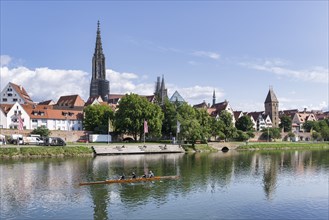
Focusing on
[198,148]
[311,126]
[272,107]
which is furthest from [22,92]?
[311,126]

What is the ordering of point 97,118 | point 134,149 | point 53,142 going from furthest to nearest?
point 97,118
point 134,149
point 53,142

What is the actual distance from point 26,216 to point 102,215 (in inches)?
229

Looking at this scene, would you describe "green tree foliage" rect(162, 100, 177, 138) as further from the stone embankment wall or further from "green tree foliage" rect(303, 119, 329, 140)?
"green tree foliage" rect(303, 119, 329, 140)

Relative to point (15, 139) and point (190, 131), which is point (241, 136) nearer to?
point (190, 131)

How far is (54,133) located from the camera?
319 ft

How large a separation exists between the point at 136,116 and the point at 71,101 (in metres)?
52.3

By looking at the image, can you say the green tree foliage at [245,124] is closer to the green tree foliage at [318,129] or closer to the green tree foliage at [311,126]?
the green tree foliage at [318,129]

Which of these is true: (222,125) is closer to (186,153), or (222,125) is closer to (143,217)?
(186,153)

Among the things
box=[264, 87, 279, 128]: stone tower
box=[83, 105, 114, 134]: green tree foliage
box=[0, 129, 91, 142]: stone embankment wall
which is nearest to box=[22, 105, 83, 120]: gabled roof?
box=[83, 105, 114, 134]: green tree foliage

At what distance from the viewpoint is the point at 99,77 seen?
18162 centimetres

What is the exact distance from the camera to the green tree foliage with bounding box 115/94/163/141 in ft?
324

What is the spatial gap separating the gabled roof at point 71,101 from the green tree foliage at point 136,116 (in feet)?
139

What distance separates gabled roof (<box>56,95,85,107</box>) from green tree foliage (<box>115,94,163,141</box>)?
42221mm

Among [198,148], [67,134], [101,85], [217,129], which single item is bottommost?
[198,148]
